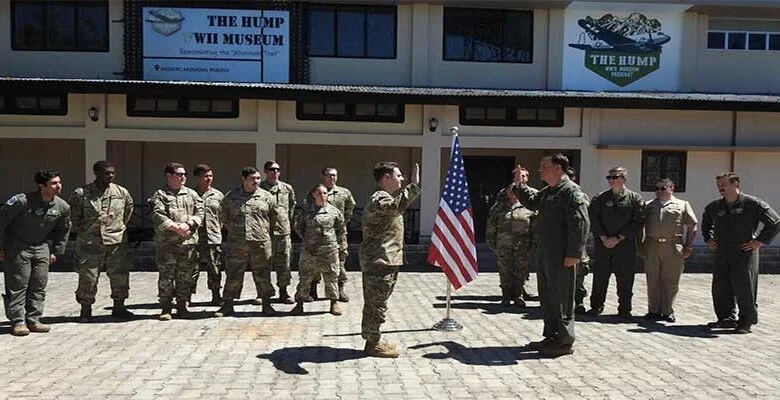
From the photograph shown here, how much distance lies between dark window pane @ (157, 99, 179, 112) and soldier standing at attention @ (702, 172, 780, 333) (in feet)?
34.0

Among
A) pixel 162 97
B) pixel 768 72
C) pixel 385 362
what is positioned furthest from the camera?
pixel 768 72

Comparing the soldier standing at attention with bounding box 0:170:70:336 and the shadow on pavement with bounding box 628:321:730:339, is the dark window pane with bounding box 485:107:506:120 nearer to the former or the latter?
the shadow on pavement with bounding box 628:321:730:339

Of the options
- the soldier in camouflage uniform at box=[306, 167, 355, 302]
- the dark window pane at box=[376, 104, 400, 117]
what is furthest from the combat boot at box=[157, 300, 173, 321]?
the dark window pane at box=[376, 104, 400, 117]

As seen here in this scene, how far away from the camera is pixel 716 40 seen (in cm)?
1583

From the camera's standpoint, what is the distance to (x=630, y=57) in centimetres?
1530

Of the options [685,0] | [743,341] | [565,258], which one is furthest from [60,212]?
[685,0]

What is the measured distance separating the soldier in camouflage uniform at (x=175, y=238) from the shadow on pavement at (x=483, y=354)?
3.15 meters

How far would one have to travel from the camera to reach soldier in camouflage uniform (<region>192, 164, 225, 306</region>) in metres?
8.60

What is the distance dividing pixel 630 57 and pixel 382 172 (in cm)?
1127

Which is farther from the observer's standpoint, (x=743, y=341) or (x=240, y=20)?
(x=240, y=20)

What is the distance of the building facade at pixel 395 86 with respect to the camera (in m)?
13.3

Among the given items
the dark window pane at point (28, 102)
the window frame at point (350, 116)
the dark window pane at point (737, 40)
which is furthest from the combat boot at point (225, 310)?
the dark window pane at point (737, 40)

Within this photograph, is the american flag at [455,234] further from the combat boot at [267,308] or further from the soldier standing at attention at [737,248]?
the soldier standing at attention at [737,248]

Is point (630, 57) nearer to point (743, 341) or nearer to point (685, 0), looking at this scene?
point (685, 0)
